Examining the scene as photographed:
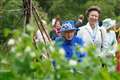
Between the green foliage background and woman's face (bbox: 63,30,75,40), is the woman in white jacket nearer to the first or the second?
woman's face (bbox: 63,30,75,40)

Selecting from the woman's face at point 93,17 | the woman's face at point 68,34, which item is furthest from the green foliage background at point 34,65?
the woman's face at point 93,17

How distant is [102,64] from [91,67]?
0.79ft

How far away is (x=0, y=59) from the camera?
12.4 ft

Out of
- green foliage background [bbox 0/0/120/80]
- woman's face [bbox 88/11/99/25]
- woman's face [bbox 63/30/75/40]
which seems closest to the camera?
green foliage background [bbox 0/0/120/80]

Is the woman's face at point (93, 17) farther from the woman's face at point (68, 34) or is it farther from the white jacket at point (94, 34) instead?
the woman's face at point (68, 34)

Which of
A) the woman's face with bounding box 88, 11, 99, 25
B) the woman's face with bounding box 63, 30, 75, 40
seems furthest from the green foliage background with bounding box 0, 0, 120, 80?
the woman's face with bounding box 88, 11, 99, 25

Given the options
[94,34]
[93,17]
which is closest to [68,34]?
[93,17]

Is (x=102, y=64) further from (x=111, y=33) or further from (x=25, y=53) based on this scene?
(x=111, y=33)

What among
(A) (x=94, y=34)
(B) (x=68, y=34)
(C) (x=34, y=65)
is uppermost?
(C) (x=34, y=65)

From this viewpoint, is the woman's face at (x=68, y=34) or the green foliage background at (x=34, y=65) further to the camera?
the woman's face at (x=68, y=34)

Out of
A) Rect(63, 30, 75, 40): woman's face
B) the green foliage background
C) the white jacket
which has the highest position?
the green foliage background

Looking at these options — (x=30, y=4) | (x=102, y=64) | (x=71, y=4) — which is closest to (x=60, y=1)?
(x=71, y=4)

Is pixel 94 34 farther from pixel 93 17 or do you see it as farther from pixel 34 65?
pixel 34 65

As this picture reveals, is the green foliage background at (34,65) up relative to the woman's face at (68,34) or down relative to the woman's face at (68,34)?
up
